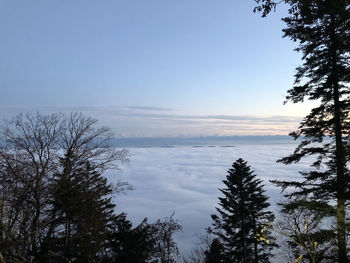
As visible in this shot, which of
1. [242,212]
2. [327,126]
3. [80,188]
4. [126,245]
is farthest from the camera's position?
[242,212]

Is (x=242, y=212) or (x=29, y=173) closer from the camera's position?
(x=29, y=173)

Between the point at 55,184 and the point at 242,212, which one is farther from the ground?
the point at 55,184

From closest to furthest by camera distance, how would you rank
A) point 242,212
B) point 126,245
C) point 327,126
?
point 327,126 → point 126,245 → point 242,212

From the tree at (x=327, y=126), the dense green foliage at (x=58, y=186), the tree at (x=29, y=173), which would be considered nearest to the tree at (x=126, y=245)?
the dense green foliage at (x=58, y=186)

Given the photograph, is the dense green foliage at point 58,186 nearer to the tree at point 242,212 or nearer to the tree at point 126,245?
the tree at point 126,245

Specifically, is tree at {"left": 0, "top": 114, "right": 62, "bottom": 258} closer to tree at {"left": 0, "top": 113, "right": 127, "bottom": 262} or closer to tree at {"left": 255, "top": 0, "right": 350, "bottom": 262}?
tree at {"left": 0, "top": 113, "right": 127, "bottom": 262}

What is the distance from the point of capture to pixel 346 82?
9.52m

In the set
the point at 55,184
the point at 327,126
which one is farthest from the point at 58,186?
the point at 327,126

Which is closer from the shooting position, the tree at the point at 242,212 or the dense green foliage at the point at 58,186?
the dense green foliage at the point at 58,186

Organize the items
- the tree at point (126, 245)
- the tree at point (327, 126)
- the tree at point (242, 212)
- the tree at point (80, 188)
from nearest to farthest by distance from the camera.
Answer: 1. the tree at point (327, 126)
2. the tree at point (80, 188)
3. the tree at point (126, 245)
4. the tree at point (242, 212)

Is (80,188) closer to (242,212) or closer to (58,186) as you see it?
(58,186)

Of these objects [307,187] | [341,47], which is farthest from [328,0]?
[307,187]

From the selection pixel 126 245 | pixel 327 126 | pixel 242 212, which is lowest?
pixel 126 245

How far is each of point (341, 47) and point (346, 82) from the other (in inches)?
60.4
